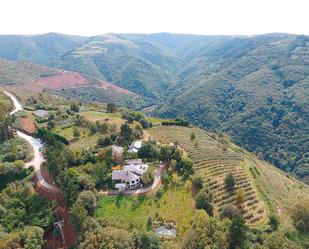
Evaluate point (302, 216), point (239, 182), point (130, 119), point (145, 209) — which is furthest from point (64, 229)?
point (130, 119)

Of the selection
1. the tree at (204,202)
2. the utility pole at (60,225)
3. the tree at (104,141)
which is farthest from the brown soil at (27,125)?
the tree at (204,202)

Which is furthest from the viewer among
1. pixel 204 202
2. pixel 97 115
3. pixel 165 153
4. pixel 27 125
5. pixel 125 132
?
pixel 97 115

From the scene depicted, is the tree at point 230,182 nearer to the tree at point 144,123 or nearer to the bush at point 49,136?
the tree at point 144,123

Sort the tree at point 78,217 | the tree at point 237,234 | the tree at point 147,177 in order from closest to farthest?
the tree at point 237,234, the tree at point 78,217, the tree at point 147,177

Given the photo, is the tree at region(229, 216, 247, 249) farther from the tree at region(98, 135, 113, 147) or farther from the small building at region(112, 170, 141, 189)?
the tree at region(98, 135, 113, 147)

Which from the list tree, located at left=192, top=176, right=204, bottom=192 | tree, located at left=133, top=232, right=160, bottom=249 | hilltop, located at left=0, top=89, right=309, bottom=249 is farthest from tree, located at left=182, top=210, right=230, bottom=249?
tree, located at left=192, top=176, right=204, bottom=192

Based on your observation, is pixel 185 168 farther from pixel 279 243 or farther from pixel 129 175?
pixel 279 243

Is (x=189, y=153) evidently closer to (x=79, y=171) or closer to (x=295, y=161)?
(x=79, y=171)
